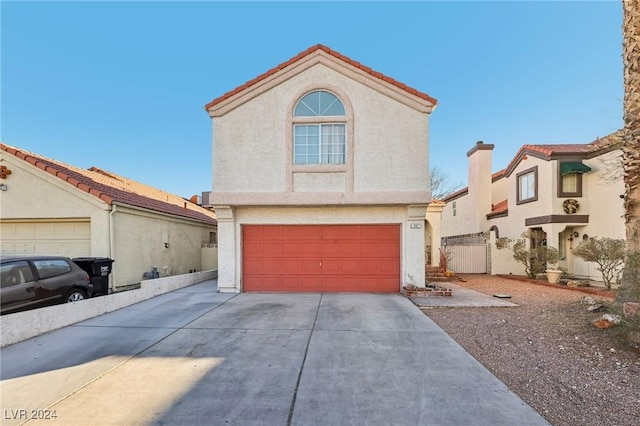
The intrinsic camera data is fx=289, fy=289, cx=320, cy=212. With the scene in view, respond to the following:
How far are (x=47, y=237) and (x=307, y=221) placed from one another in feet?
31.1

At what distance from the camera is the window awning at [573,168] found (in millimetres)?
13102

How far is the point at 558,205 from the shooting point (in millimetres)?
13508

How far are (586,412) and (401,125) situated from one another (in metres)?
8.55

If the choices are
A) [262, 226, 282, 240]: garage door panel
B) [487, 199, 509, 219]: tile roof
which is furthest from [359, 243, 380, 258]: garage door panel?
[487, 199, 509, 219]: tile roof

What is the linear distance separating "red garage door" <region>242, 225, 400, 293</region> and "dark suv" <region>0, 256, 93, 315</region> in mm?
4786

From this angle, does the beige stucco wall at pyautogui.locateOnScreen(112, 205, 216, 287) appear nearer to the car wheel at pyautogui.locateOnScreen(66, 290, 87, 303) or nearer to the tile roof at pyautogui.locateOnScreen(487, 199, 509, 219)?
the car wheel at pyautogui.locateOnScreen(66, 290, 87, 303)

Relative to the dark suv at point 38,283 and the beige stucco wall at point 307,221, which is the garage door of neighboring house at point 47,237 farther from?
the beige stucco wall at point 307,221

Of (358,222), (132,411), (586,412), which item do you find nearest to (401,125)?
(358,222)

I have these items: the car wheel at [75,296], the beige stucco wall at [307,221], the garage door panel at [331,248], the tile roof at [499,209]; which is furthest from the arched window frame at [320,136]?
the tile roof at [499,209]

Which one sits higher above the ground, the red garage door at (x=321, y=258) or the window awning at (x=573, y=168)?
the window awning at (x=573, y=168)

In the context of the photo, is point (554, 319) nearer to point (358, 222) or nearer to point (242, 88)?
point (358, 222)

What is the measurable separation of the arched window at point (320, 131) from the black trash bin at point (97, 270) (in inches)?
275

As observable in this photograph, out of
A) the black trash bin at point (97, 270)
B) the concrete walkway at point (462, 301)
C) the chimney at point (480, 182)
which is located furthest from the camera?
the chimney at point (480, 182)

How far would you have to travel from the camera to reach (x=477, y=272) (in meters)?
15.8
